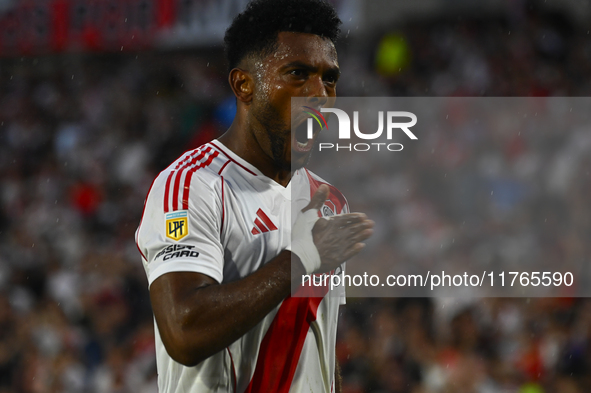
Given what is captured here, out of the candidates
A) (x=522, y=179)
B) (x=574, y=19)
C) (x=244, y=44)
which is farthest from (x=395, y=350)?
(x=574, y=19)

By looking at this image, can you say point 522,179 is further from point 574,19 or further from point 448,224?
point 574,19

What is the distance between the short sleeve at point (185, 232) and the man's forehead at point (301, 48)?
19.0 inches

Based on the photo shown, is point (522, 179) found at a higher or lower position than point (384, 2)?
lower

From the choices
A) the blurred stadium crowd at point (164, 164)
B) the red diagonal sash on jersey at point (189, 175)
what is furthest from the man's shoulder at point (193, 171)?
the blurred stadium crowd at point (164, 164)

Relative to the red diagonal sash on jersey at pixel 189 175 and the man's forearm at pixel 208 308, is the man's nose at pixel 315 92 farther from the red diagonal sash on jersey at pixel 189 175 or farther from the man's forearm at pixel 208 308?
the man's forearm at pixel 208 308

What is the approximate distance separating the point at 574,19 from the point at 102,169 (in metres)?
7.50

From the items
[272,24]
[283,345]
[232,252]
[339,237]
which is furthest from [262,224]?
[272,24]

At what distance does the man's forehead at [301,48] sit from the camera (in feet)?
7.23

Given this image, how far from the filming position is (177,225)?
198 cm

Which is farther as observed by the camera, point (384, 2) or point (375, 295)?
point (384, 2)

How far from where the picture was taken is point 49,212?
10.3 m

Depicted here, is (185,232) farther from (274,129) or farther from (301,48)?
(301,48)

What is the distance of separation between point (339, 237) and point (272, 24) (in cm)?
79

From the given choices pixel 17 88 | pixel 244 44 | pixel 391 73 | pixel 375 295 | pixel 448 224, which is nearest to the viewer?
pixel 244 44
